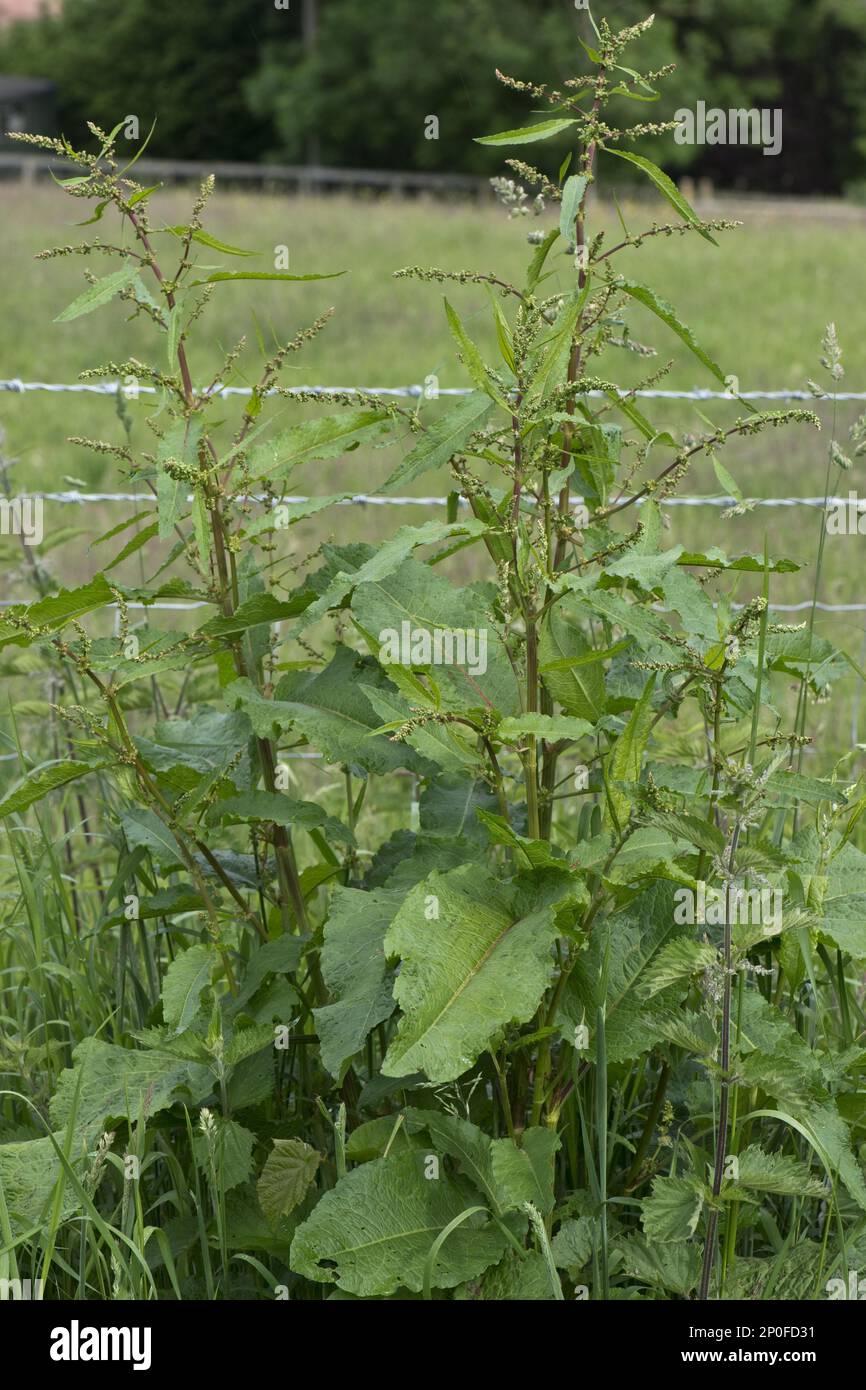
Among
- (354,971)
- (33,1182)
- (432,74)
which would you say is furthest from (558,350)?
(432,74)

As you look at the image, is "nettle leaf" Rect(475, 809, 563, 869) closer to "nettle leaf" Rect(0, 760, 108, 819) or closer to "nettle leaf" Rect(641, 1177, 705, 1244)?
"nettle leaf" Rect(641, 1177, 705, 1244)

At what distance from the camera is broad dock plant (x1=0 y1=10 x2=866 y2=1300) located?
193cm

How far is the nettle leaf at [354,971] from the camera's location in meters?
1.96

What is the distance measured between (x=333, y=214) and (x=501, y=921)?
21.9 meters

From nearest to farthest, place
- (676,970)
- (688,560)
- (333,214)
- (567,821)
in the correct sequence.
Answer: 1. (676,970)
2. (688,560)
3. (567,821)
4. (333,214)

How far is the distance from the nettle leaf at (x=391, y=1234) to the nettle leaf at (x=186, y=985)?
0.32m

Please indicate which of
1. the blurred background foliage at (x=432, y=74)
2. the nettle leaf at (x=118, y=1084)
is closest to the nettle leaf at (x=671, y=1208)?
the nettle leaf at (x=118, y=1084)

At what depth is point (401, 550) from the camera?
1.92 meters

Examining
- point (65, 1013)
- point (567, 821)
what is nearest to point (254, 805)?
point (65, 1013)

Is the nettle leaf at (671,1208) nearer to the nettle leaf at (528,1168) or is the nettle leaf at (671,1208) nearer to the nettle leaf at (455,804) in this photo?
the nettle leaf at (528,1168)

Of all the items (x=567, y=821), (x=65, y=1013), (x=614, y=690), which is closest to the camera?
(x=614, y=690)

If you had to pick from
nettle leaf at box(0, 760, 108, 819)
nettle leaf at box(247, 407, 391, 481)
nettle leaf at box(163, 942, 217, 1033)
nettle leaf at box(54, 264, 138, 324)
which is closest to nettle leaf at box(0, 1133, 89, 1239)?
nettle leaf at box(163, 942, 217, 1033)

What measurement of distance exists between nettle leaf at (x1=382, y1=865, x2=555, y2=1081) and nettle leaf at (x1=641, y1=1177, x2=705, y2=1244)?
0.98ft

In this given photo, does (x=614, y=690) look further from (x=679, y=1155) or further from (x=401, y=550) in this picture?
(x=679, y=1155)
